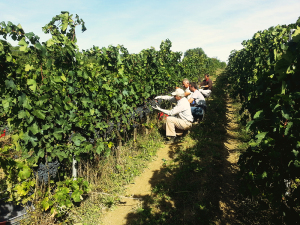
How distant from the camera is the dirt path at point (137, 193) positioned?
300cm

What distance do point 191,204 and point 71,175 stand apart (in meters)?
→ 2.00

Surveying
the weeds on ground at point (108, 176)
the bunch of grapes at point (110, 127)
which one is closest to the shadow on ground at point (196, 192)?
the weeds on ground at point (108, 176)

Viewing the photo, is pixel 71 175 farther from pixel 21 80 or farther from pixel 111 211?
pixel 21 80

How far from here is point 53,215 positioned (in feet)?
8.75

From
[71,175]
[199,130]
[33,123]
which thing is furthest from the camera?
[199,130]

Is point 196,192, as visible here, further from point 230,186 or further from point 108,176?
point 108,176

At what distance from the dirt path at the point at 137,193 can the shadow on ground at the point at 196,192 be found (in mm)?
66

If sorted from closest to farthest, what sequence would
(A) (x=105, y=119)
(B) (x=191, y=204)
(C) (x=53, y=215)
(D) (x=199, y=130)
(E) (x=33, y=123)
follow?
(E) (x=33, y=123), (C) (x=53, y=215), (B) (x=191, y=204), (A) (x=105, y=119), (D) (x=199, y=130)

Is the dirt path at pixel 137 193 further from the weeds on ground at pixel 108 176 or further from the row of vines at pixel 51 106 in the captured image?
the row of vines at pixel 51 106

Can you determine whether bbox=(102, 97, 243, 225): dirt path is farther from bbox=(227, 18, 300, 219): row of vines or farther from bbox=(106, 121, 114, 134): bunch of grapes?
bbox=(106, 121, 114, 134): bunch of grapes

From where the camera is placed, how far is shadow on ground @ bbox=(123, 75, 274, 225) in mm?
2857

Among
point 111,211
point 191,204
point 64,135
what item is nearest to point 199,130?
point 191,204

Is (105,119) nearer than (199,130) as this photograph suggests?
Yes

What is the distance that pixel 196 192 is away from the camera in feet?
11.1
